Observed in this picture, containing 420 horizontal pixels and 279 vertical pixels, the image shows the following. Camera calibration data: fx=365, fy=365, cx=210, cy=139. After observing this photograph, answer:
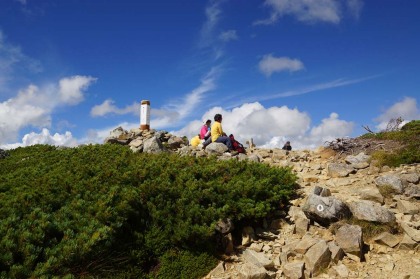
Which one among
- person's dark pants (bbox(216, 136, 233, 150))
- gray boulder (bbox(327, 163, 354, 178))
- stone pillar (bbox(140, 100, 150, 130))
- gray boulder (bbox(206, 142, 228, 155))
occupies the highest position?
stone pillar (bbox(140, 100, 150, 130))

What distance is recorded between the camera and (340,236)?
7918 mm

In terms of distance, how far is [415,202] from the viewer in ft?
31.3

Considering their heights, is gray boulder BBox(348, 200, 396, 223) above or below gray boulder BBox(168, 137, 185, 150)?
below

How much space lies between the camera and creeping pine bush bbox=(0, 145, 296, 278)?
6.55 metres

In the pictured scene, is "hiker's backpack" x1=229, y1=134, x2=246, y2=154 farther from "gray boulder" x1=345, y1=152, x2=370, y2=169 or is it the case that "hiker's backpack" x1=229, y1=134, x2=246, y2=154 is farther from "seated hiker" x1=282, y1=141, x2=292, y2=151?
"gray boulder" x1=345, y1=152, x2=370, y2=169

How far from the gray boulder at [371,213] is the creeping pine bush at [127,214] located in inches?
72.2

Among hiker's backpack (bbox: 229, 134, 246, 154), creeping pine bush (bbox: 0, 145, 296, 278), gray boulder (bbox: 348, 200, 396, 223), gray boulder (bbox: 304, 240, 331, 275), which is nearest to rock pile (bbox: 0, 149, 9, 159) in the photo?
creeping pine bush (bbox: 0, 145, 296, 278)

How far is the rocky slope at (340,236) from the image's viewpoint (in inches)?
287

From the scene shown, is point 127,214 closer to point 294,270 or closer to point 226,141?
point 294,270

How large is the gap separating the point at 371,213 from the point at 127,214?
559cm

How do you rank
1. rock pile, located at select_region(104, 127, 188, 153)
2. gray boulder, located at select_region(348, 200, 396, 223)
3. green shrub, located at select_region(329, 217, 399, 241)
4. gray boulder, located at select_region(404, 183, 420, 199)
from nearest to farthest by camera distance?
green shrub, located at select_region(329, 217, 399, 241), gray boulder, located at select_region(348, 200, 396, 223), gray boulder, located at select_region(404, 183, 420, 199), rock pile, located at select_region(104, 127, 188, 153)

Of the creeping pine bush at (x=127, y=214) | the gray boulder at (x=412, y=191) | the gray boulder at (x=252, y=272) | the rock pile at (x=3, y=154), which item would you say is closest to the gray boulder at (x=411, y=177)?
the gray boulder at (x=412, y=191)

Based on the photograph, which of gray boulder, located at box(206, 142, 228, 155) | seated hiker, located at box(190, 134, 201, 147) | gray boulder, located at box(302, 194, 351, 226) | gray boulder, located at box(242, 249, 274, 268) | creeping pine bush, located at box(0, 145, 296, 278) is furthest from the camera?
seated hiker, located at box(190, 134, 201, 147)

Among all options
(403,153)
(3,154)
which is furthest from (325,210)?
(3,154)
